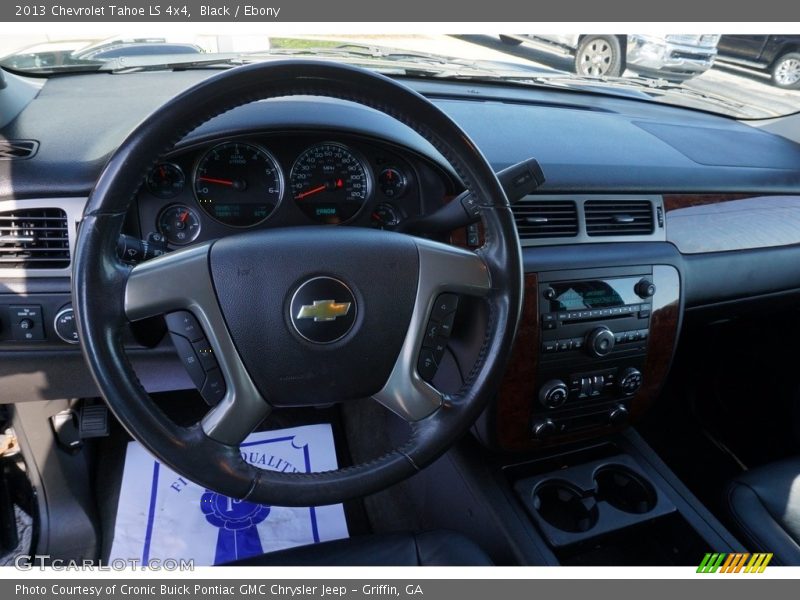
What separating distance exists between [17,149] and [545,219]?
1.23m

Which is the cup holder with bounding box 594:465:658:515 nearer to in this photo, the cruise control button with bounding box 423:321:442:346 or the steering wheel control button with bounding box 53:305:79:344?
the cruise control button with bounding box 423:321:442:346

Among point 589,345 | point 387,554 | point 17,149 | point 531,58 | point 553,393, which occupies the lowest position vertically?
point 387,554

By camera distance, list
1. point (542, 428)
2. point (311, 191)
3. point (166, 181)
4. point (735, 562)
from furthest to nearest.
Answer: point (542, 428) → point (735, 562) → point (311, 191) → point (166, 181)

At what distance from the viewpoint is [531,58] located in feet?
6.95

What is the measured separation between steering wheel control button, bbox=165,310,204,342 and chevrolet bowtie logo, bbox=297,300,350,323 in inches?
7.0

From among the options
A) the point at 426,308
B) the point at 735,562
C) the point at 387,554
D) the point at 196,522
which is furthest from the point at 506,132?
the point at 196,522

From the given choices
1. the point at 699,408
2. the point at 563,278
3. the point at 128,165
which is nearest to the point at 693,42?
the point at 563,278

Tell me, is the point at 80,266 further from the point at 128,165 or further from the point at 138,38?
the point at 138,38

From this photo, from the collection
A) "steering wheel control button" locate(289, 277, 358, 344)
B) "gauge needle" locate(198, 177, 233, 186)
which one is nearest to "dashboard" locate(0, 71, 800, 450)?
"gauge needle" locate(198, 177, 233, 186)

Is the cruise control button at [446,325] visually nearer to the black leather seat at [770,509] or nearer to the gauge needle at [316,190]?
the gauge needle at [316,190]

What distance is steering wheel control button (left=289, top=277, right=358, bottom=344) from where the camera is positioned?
110cm

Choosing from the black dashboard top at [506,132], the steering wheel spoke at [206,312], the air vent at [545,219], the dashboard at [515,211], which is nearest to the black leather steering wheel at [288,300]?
the steering wheel spoke at [206,312]

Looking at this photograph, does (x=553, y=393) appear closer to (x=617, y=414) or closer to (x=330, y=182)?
(x=617, y=414)

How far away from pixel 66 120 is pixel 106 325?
30.3 inches
